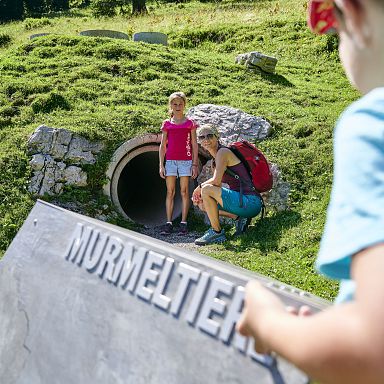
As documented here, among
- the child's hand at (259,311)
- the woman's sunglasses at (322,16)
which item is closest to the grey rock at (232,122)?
the woman's sunglasses at (322,16)

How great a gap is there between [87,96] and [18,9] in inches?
1027

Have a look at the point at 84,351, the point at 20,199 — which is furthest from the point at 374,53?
the point at 20,199

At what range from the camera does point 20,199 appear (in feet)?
26.4

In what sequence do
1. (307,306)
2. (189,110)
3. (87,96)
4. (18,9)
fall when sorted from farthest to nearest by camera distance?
(18,9) → (87,96) → (189,110) → (307,306)

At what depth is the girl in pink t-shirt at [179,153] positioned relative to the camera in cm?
816

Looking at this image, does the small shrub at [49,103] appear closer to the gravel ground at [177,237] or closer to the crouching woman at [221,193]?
the gravel ground at [177,237]

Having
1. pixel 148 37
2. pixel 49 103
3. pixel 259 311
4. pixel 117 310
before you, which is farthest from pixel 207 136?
pixel 148 37

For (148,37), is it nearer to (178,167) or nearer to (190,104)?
(190,104)

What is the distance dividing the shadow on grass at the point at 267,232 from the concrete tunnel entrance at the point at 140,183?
1.84 meters

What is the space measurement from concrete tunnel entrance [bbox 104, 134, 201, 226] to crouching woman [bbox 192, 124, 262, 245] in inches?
67.2

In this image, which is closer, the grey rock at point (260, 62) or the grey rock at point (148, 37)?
the grey rock at point (260, 62)

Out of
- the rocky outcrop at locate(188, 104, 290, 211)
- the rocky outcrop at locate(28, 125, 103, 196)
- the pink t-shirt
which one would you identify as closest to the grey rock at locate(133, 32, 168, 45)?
the rocky outcrop at locate(188, 104, 290, 211)

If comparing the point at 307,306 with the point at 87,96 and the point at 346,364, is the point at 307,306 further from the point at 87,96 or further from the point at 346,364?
the point at 87,96

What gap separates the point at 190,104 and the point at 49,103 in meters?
2.38
